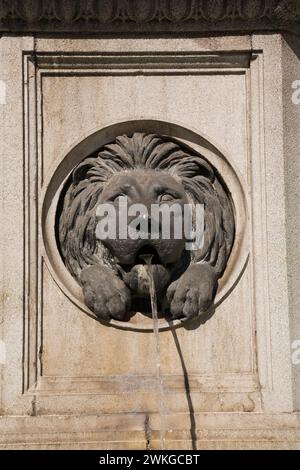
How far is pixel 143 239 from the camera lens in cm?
997

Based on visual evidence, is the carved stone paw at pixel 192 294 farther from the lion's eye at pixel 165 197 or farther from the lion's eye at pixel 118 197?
the lion's eye at pixel 118 197

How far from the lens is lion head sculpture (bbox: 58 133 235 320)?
33.0 feet

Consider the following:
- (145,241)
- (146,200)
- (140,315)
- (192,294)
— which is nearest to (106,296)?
(140,315)

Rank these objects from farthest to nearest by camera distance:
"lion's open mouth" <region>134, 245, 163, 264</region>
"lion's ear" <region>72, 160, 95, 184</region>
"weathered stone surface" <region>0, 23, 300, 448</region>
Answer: "lion's ear" <region>72, 160, 95, 184</region>
"lion's open mouth" <region>134, 245, 163, 264</region>
"weathered stone surface" <region>0, 23, 300, 448</region>

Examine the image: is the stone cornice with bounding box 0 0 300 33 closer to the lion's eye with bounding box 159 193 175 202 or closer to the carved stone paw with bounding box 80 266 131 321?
the lion's eye with bounding box 159 193 175 202

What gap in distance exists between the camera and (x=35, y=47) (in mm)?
10281

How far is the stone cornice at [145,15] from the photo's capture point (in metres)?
10.2

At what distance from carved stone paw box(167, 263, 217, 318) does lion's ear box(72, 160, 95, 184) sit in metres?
0.94

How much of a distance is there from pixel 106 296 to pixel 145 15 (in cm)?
184

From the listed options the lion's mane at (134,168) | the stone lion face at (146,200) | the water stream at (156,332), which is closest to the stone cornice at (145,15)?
the lion's mane at (134,168)

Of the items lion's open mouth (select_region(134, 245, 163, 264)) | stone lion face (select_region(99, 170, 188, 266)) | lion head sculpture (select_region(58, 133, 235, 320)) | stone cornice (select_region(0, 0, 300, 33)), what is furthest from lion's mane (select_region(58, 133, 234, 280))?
stone cornice (select_region(0, 0, 300, 33))

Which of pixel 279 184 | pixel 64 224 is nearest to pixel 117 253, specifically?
pixel 64 224

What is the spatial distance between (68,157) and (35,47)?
75 centimetres

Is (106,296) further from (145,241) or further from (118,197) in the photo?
(118,197)
